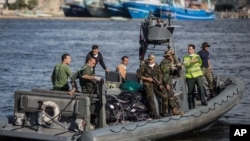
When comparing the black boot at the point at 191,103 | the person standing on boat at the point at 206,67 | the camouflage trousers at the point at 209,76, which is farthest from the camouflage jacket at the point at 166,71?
the camouflage trousers at the point at 209,76

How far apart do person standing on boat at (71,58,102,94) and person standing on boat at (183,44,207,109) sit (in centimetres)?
292

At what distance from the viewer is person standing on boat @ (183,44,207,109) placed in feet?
57.0

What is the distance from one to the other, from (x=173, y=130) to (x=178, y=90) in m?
1.44

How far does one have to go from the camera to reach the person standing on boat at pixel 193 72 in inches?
683

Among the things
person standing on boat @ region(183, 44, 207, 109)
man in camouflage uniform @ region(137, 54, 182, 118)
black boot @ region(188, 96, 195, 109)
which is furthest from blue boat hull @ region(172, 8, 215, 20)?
man in camouflage uniform @ region(137, 54, 182, 118)

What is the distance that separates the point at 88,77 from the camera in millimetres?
15133

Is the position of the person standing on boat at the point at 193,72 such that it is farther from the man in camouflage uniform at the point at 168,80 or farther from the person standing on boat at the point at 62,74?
the person standing on boat at the point at 62,74

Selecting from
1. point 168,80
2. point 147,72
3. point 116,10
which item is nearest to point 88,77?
point 147,72

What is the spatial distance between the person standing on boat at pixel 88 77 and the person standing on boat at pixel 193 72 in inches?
115

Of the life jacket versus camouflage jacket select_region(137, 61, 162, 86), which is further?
the life jacket

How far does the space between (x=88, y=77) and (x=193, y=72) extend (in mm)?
3296

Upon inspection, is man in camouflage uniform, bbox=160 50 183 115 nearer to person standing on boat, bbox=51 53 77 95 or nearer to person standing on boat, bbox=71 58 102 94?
person standing on boat, bbox=71 58 102 94

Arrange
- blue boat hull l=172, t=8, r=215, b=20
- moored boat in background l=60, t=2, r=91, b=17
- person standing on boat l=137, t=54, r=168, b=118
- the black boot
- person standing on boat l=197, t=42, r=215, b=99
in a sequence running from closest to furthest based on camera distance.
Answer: person standing on boat l=137, t=54, r=168, b=118 < the black boot < person standing on boat l=197, t=42, r=215, b=99 < blue boat hull l=172, t=8, r=215, b=20 < moored boat in background l=60, t=2, r=91, b=17

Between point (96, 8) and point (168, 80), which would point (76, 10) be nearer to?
point (96, 8)
